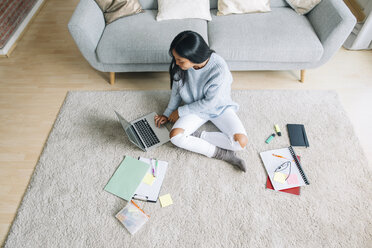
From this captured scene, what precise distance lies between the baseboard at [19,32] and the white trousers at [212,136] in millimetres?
1967

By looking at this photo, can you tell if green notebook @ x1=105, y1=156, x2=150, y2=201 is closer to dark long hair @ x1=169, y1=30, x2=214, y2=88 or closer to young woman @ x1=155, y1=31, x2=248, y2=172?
young woman @ x1=155, y1=31, x2=248, y2=172

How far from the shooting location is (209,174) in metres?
1.62

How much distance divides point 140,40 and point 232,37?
0.68 metres

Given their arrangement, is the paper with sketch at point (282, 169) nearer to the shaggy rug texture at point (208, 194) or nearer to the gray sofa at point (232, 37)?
the shaggy rug texture at point (208, 194)

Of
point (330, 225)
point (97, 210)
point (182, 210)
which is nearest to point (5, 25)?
point (97, 210)

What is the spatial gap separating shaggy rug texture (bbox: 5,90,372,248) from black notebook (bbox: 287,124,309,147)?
4cm

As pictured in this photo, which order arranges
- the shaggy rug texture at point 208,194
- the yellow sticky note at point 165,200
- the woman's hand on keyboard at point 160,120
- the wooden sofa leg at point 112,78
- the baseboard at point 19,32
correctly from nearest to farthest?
the shaggy rug texture at point 208,194, the yellow sticky note at point 165,200, the woman's hand on keyboard at point 160,120, the wooden sofa leg at point 112,78, the baseboard at point 19,32

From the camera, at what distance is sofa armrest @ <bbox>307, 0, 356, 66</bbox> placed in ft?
5.44

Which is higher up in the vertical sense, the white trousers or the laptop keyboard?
the white trousers

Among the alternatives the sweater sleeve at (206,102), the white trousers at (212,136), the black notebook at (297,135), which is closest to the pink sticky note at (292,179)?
the black notebook at (297,135)

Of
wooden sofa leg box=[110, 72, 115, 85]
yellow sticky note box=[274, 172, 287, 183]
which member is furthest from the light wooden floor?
yellow sticky note box=[274, 172, 287, 183]

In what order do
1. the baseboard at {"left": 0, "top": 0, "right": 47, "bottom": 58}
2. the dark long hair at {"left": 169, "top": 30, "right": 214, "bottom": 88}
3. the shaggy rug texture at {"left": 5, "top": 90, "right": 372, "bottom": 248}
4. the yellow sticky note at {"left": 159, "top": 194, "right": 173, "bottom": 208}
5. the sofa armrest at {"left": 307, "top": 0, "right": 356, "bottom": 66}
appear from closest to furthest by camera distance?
the dark long hair at {"left": 169, "top": 30, "right": 214, "bottom": 88} < the shaggy rug texture at {"left": 5, "top": 90, "right": 372, "bottom": 248} < the yellow sticky note at {"left": 159, "top": 194, "right": 173, "bottom": 208} < the sofa armrest at {"left": 307, "top": 0, "right": 356, "bottom": 66} < the baseboard at {"left": 0, "top": 0, "right": 47, "bottom": 58}

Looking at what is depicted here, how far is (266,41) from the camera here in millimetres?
1763

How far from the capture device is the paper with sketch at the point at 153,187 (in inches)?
60.2
